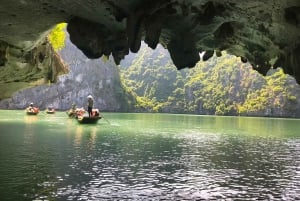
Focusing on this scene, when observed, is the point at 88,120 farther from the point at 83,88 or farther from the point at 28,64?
the point at 83,88

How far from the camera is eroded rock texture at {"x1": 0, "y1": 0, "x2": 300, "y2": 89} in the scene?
27.6 ft

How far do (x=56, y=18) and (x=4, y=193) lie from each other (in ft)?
17.6

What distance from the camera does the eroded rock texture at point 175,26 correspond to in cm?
841

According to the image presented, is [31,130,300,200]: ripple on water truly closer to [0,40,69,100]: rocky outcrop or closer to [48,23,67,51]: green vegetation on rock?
[0,40,69,100]: rocky outcrop

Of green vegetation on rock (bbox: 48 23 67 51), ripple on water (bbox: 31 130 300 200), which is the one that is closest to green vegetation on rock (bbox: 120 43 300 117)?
green vegetation on rock (bbox: 48 23 67 51)

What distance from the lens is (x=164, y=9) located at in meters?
8.40

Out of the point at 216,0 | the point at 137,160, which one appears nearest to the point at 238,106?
the point at 137,160

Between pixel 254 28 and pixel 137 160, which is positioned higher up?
pixel 254 28

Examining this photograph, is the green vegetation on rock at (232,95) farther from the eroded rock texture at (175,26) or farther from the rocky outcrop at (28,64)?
the eroded rock texture at (175,26)

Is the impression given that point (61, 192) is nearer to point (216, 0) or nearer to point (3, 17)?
point (3, 17)

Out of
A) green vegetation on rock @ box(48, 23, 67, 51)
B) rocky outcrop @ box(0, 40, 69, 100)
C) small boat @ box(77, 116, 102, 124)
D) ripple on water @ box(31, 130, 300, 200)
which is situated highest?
green vegetation on rock @ box(48, 23, 67, 51)

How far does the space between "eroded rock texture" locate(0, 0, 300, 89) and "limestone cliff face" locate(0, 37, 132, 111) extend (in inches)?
5729

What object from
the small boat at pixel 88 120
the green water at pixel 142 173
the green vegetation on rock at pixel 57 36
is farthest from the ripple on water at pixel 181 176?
the small boat at pixel 88 120

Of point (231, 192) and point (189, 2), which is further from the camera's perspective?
point (231, 192)
